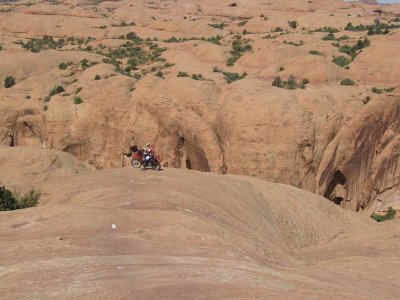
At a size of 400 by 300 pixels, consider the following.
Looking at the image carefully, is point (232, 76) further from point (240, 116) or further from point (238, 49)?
point (238, 49)

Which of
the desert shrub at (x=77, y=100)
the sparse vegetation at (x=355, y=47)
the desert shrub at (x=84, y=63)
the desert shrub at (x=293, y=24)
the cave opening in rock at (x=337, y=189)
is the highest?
the desert shrub at (x=293, y=24)

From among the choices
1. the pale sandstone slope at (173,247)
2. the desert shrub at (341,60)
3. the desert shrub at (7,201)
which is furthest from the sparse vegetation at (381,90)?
the desert shrub at (7,201)

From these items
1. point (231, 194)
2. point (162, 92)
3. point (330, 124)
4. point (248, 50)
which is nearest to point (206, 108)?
point (162, 92)

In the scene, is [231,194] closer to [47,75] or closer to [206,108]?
[206,108]

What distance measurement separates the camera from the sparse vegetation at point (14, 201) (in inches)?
894

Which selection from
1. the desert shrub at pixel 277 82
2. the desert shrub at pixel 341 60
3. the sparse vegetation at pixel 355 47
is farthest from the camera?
the sparse vegetation at pixel 355 47

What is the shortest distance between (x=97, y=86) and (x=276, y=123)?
17.7 metres

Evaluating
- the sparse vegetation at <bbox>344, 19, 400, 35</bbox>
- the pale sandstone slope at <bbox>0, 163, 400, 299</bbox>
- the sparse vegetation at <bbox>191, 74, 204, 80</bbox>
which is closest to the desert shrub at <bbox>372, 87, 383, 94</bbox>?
the sparse vegetation at <bbox>191, 74, 204, 80</bbox>

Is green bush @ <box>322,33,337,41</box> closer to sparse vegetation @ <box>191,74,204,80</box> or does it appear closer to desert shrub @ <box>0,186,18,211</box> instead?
sparse vegetation @ <box>191,74,204,80</box>

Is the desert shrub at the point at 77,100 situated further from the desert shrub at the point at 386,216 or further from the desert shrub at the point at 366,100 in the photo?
the desert shrub at the point at 386,216

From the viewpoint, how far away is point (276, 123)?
37094 millimetres

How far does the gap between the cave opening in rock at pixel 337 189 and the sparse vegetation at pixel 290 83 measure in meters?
8.74

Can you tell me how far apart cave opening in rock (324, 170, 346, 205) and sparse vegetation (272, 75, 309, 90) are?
8742 mm

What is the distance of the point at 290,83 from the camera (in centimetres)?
4347
